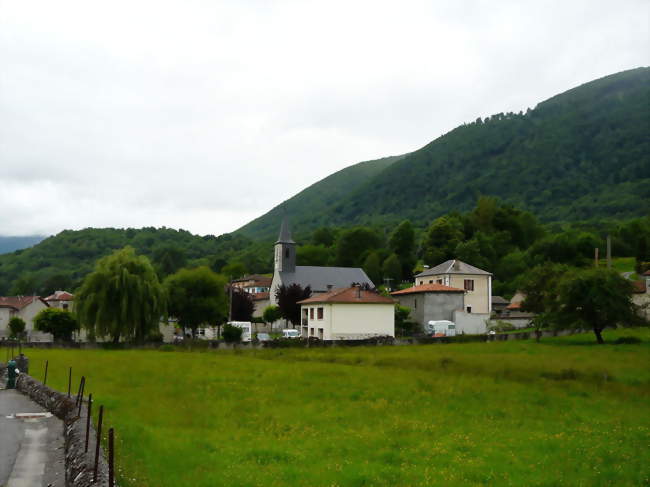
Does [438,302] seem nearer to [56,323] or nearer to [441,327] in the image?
[441,327]

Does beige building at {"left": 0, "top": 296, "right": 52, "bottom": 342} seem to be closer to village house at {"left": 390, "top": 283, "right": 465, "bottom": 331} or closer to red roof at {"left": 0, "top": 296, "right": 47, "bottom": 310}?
red roof at {"left": 0, "top": 296, "right": 47, "bottom": 310}

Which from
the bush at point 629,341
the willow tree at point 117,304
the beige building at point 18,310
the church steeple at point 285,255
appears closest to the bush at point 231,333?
the willow tree at point 117,304

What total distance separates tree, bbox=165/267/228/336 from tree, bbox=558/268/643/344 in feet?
122

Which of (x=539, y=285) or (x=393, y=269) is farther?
(x=393, y=269)

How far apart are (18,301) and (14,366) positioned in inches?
3236

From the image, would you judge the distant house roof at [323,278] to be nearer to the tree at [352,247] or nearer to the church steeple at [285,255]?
the church steeple at [285,255]

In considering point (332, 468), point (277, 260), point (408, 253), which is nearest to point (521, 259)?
point (408, 253)

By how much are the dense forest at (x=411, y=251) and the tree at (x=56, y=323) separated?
47087 mm

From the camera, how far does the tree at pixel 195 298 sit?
237 feet

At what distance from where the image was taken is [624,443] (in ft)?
52.3

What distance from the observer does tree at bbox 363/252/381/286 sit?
137250 millimetres

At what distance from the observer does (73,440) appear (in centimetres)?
1428

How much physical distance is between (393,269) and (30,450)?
120567mm

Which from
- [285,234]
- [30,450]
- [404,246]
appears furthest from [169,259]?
[30,450]
